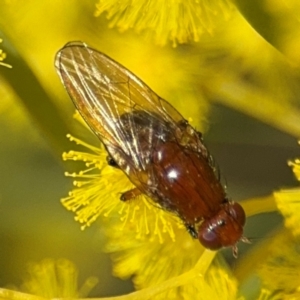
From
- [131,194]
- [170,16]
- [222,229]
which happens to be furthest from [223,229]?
[170,16]

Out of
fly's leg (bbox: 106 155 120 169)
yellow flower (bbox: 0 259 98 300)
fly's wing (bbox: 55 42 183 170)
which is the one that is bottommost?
yellow flower (bbox: 0 259 98 300)

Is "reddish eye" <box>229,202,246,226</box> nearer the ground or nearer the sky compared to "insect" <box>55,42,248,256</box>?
nearer the ground

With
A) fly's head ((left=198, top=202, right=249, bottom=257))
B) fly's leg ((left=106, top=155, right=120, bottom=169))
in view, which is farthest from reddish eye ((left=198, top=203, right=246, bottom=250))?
fly's leg ((left=106, top=155, right=120, bottom=169))

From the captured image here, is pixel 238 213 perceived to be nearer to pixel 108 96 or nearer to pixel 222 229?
pixel 222 229

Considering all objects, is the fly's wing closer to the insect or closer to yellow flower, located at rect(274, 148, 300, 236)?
the insect

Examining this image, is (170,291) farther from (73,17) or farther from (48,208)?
(73,17)
